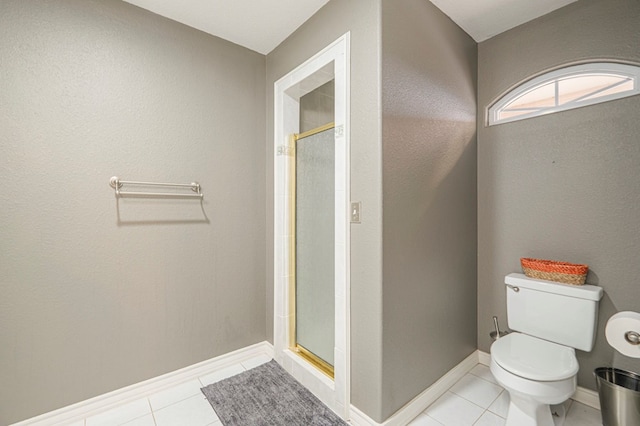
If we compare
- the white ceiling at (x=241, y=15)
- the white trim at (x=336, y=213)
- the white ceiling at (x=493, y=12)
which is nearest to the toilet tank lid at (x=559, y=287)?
the white trim at (x=336, y=213)

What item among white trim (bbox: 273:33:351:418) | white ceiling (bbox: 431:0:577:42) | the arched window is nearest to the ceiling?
white ceiling (bbox: 431:0:577:42)

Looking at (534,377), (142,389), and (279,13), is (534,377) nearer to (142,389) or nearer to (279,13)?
(142,389)

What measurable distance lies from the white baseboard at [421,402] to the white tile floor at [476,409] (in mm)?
29

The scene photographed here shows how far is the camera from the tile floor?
64.2 inches

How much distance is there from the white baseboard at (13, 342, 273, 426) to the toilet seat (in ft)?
5.54

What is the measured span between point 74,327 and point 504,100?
3240 millimetres

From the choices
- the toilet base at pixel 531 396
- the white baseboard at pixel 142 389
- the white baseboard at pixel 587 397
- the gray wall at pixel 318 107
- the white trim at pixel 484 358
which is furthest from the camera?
the gray wall at pixel 318 107

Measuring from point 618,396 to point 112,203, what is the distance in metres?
3.00

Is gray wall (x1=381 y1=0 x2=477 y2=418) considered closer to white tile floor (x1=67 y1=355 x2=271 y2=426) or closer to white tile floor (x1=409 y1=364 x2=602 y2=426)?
white tile floor (x1=409 y1=364 x2=602 y2=426)

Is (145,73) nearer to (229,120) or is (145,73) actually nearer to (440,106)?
(229,120)

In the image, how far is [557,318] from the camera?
169 centimetres

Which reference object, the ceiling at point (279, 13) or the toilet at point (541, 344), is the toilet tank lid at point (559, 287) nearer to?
the toilet at point (541, 344)

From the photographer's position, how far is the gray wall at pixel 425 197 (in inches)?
60.1

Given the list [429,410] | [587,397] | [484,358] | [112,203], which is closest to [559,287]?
[587,397]
